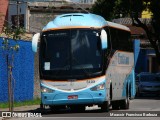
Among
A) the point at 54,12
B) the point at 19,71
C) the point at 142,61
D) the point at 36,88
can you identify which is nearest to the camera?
the point at 19,71

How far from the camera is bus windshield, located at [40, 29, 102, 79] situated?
2222 cm

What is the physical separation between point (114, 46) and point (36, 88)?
9.31 meters

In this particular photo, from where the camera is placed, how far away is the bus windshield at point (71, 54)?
22219mm

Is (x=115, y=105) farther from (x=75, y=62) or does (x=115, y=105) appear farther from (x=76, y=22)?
(x=76, y=22)

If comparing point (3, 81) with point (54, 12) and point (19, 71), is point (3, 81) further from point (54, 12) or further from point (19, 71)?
point (54, 12)

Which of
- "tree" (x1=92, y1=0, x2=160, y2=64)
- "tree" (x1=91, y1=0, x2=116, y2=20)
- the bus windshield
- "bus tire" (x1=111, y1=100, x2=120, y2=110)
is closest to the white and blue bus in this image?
the bus windshield

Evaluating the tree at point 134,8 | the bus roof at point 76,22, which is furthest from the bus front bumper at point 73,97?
the tree at point 134,8

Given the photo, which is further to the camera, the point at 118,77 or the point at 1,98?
the point at 1,98

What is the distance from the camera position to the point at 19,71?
29.9 m

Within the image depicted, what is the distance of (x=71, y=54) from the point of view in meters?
22.3

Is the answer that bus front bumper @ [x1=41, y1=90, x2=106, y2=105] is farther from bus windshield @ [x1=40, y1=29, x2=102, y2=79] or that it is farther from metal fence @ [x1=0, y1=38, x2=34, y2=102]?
metal fence @ [x1=0, y1=38, x2=34, y2=102]

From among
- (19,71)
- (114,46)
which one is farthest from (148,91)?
(114,46)

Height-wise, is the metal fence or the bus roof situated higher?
the bus roof

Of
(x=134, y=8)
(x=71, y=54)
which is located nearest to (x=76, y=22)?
(x=71, y=54)
